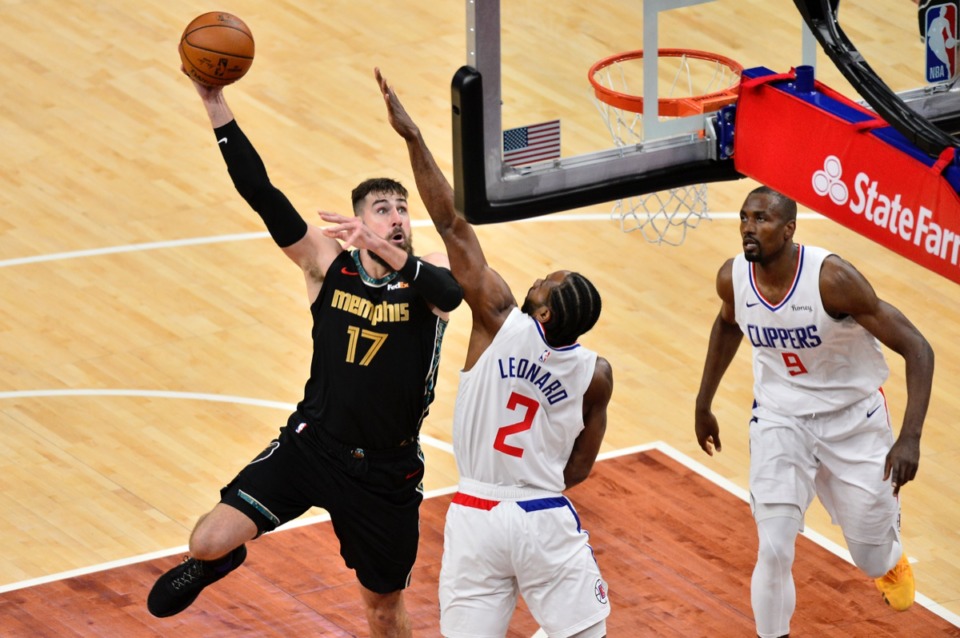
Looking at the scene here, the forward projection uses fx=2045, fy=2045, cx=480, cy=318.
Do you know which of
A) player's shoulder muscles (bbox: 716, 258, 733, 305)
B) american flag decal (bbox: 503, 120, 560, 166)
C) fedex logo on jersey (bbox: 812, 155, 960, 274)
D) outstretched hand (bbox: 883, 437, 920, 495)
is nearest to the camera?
fedex logo on jersey (bbox: 812, 155, 960, 274)

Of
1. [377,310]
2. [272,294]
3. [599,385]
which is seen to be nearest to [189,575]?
[377,310]

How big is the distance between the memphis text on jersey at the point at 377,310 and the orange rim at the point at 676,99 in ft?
3.85

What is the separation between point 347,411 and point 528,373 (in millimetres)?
965

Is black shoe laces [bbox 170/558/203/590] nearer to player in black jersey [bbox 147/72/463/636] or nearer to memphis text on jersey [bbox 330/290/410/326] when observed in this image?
player in black jersey [bbox 147/72/463/636]

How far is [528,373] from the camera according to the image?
7.55 meters

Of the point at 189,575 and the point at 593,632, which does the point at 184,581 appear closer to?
the point at 189,575

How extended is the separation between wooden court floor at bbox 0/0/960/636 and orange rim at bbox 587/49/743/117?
0.26ft

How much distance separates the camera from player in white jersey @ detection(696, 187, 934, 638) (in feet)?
27.7

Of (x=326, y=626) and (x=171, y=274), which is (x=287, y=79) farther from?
(x=326, y=626)

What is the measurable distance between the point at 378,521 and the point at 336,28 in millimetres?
7927

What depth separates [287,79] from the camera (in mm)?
14820

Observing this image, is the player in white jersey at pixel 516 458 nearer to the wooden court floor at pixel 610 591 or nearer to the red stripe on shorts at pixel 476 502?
the red stripe on shorts at pixel 476 502

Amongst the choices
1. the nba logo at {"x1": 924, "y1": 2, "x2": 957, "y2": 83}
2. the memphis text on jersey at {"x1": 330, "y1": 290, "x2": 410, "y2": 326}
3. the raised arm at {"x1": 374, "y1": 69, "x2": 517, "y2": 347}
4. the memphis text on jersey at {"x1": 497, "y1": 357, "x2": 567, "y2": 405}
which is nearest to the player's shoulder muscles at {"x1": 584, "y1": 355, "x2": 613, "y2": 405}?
the memphis text on jersey at {"x1": 497, "y1": 357, "x2": 567, "y2": 405}

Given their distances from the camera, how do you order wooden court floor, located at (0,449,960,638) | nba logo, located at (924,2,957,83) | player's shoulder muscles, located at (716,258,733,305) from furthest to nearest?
wooden court floor, located at (0,449,960,638), player's shoulder muscles, located at (716,258,733,305), nba logo, located at (924,2,957,83)
